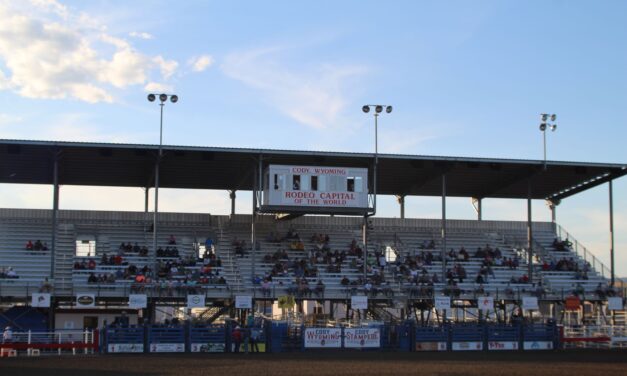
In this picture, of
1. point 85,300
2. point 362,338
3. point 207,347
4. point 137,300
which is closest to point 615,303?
point 362,338

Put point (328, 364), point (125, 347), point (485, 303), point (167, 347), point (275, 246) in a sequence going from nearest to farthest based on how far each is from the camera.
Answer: point (328, 364)
point (125, 347)
point (167, 347)
point (485, 303)
point (275, 246)

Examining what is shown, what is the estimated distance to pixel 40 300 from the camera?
39875 mm

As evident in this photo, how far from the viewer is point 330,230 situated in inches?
2152

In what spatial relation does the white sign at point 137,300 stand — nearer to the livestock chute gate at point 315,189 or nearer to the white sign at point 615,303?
the livestock chute gate at point 315,189

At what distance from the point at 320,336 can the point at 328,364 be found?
28.3ft

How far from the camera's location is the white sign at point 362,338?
3909 centimetres

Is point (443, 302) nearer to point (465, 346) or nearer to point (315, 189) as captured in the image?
point (465, 346)

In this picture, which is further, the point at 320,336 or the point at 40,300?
the point at 40,300

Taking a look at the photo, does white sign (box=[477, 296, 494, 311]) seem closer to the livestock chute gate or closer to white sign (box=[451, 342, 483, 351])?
white sign (box=[451, 342, 483, 351])

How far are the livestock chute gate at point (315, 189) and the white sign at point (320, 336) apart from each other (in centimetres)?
864

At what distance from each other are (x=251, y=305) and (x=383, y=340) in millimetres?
6556

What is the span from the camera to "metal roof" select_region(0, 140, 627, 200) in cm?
4391

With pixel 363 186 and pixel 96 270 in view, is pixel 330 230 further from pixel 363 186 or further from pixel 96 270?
pixel 96 270

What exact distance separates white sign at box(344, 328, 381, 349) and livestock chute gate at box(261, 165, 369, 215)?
8817mm
